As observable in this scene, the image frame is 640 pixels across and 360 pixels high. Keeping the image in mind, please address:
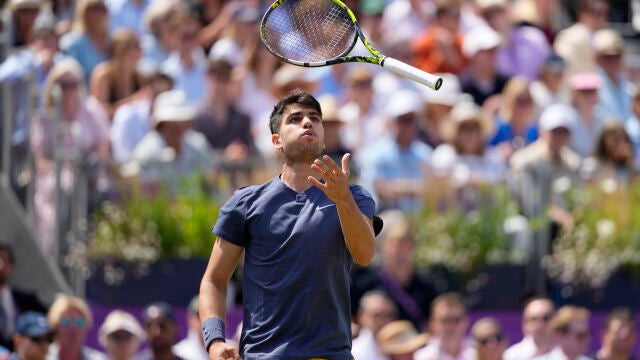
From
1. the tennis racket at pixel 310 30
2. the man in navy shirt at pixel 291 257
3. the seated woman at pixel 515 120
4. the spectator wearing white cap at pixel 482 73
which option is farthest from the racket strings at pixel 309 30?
the spectator wearing white cap at pixel 482 73

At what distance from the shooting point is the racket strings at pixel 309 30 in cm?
661

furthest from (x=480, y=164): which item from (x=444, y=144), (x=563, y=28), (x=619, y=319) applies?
(x=563, y=28)

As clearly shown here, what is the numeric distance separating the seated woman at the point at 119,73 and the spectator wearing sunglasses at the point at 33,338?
10.9ft

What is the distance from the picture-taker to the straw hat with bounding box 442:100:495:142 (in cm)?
1147

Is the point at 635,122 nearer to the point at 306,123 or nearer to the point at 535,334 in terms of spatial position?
the point at 535,334

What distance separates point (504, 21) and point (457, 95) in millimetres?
1370

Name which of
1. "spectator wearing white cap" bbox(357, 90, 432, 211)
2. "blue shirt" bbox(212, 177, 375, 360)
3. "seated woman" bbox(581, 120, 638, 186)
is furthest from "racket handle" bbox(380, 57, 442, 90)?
"seated woman" bbox(581, 120, 638, 186)

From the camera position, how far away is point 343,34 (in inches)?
260

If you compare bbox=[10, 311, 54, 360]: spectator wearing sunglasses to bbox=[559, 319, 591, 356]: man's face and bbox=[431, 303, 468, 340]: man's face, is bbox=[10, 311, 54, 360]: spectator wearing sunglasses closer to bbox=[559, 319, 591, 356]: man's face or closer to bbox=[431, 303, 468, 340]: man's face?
bbox=[431, 303, 468, 340]: man's face

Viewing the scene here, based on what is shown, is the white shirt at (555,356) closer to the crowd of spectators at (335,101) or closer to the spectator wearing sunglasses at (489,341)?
the spectator wearing sunglasses at (489,341)

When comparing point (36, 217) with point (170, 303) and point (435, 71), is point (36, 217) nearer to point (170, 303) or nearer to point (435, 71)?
point (170, 303)

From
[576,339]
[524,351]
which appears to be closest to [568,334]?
[576,339]

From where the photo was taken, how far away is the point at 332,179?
5.65 m

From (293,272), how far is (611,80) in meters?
7.75
